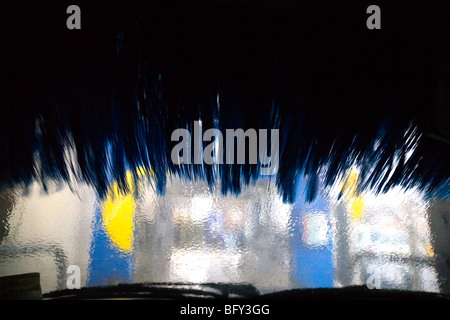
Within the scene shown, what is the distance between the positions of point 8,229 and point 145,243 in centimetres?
62

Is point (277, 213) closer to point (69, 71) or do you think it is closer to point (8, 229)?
point (69, 71)

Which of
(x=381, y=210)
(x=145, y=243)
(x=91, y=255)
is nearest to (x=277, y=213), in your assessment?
(x=381, y=210)

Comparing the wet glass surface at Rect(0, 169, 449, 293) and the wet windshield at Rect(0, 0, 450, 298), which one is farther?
the wet glass surface at Rect(0, 169, 449, 293)

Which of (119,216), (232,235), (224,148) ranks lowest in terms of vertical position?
(232,235)

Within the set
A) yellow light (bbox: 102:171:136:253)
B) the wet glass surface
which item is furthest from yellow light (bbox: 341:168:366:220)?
yellow light (bbox: 102:171:136:253)

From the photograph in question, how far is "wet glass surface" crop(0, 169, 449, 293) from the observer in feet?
4.41

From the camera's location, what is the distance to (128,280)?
3.96ft

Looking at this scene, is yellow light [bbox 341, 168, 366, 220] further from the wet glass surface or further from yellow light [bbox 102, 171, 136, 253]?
yellow light [bbox 102, 171, 136, 253]

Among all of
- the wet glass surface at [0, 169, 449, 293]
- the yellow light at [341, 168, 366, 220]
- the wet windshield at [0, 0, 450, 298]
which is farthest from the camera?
the yellow light at [341, 168, 366, 220]

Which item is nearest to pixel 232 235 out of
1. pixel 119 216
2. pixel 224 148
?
pixel 224 148

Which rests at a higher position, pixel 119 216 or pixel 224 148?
pixel 224 148

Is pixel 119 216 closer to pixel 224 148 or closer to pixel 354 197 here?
pixel 224 148

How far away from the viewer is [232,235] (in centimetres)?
151

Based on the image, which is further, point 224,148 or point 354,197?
point 354,197
